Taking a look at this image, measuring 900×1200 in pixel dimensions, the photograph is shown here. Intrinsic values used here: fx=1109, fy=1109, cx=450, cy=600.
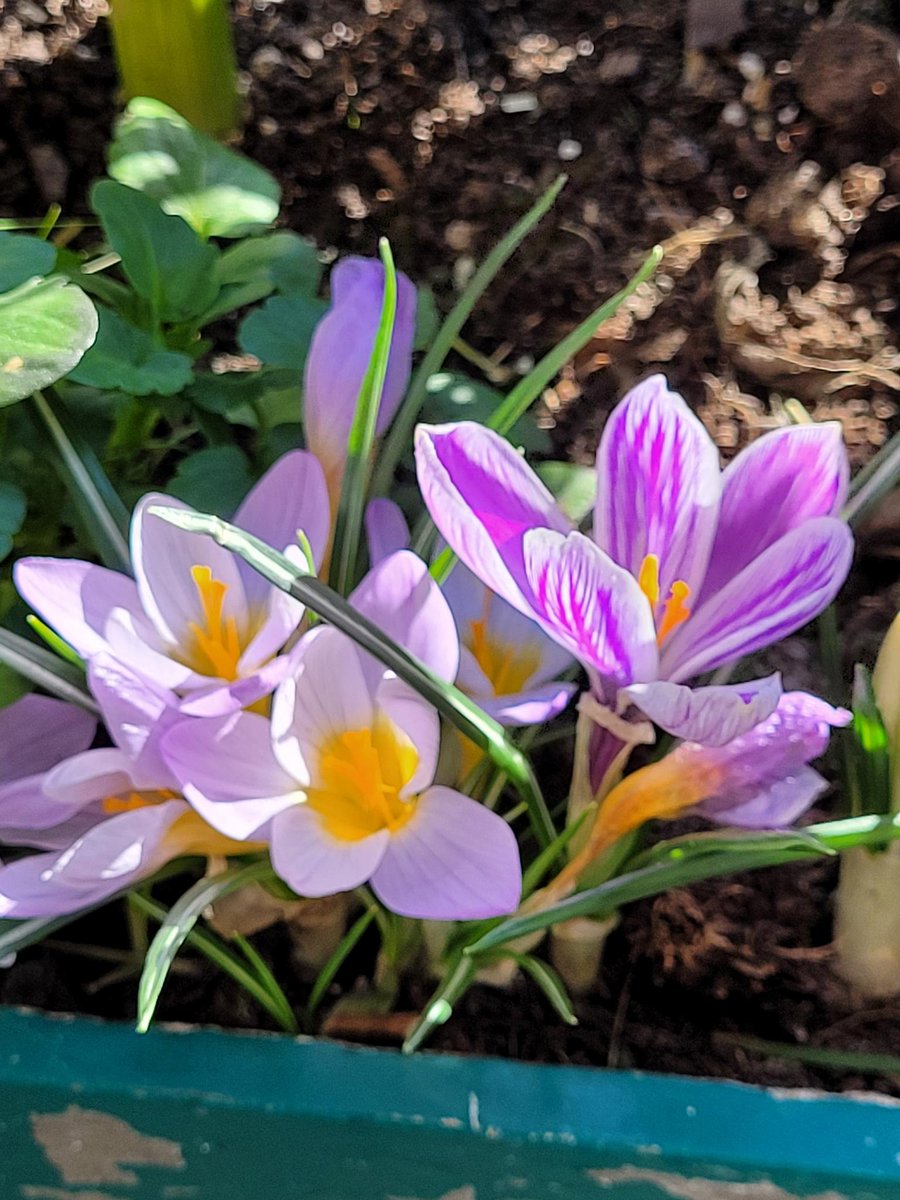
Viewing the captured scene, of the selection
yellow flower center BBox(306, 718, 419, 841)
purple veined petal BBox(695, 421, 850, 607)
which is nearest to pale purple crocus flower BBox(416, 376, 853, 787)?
purple veined petal BBox(695, 421, 850, 607)

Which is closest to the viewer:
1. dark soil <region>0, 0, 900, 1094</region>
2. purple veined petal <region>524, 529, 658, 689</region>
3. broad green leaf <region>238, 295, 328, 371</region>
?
purple veined petal <region>524, 529, 658, 689</region>

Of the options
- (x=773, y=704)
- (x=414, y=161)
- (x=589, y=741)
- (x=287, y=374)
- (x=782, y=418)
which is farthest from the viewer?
(x=414, y=161)

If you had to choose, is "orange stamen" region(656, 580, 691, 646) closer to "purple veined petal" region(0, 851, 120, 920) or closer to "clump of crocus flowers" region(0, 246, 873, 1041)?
"clump of crocus flowers" region(0, 246, 873, 1041)

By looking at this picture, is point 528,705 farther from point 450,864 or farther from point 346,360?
point 346,360

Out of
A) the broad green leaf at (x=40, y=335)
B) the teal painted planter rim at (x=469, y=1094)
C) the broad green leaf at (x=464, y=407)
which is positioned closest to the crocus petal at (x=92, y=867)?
the teal painted planter rim at (x=469, y=1094)

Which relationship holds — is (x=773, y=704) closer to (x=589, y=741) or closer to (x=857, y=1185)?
(x=589, y=741)

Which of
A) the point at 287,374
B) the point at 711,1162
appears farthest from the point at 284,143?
the point at 711,1162
